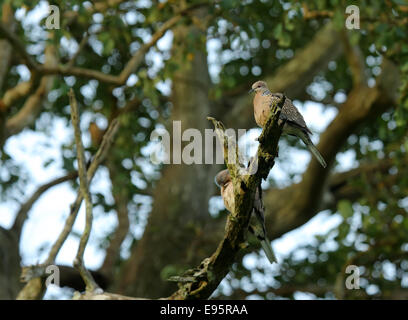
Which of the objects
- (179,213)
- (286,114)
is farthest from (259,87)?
(179,213)

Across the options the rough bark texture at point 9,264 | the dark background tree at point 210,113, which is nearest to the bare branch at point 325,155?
the dark background tree at point 210,113

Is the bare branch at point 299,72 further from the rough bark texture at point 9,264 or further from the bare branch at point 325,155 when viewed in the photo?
the rough bark texture at point 9,264

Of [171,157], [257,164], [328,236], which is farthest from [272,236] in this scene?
[257,164]

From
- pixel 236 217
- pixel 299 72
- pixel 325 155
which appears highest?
pixel 236 217

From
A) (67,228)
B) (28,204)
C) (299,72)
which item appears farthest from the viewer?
(299,72)

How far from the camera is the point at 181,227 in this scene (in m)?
8.06

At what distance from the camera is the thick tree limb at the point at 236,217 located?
2965 mm

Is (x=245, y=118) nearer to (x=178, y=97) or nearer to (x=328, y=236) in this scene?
(x=178, y=97)

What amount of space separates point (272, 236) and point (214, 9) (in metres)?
2.95

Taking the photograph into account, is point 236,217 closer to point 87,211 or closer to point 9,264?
point 87,211

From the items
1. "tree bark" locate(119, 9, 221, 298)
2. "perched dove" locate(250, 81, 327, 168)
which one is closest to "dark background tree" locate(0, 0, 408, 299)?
"tree bark" locate(119, 9, 221, 298)

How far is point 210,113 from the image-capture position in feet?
29.5

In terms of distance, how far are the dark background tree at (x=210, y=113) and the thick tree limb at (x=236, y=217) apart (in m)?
3.27

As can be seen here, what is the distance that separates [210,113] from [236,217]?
5850 millimetres
